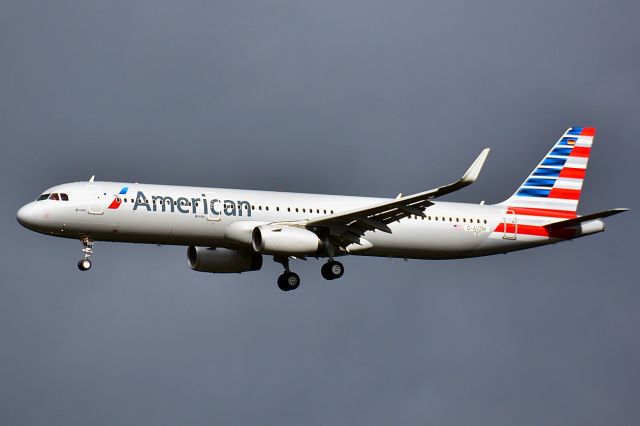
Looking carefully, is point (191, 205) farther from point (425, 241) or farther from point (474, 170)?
point (474, 170)

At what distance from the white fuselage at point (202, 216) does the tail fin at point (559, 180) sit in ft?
14.5

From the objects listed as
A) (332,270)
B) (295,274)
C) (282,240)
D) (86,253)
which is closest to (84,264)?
(86,253)

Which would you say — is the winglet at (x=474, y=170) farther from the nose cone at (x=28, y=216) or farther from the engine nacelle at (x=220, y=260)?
the nose cone at (x=28, y=216)

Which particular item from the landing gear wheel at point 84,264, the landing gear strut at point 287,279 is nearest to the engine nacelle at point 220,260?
the landing gear strut at point 287,279

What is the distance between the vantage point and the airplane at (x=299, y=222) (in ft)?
184

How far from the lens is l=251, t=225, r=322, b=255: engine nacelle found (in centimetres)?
5697

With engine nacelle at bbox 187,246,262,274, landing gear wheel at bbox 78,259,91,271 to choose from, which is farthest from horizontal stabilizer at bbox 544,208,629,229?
landing gear wheel at bbox 78,259,91,271

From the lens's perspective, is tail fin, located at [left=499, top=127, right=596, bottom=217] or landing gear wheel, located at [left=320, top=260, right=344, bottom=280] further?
tail fin, located at [left=499, top=127, right=596, bottom=217]

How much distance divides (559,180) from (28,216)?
91.0 ft

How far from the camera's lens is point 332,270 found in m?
60.0

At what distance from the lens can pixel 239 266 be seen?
62.3m

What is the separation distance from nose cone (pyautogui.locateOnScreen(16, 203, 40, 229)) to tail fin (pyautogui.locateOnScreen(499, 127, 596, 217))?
78.5 ft

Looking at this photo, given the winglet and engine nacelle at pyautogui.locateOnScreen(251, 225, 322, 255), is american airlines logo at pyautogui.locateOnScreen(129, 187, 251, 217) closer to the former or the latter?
engine nacelle at pyautogui.locateOnScreen(251, 225, 322, 255)

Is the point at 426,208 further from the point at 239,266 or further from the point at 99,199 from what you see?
the point at 99,199
